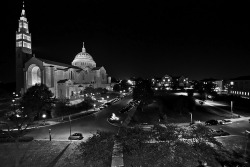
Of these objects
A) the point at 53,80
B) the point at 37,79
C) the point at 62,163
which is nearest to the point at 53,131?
the point at 62,163

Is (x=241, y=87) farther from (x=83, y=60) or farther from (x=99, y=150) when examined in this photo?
(x=99, y=150)

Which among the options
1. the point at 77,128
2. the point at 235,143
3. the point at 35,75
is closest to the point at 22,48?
the point at 35,75

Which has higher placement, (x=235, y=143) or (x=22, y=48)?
(x=22, y=48)

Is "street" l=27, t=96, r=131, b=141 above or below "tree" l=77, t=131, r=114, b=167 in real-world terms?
below

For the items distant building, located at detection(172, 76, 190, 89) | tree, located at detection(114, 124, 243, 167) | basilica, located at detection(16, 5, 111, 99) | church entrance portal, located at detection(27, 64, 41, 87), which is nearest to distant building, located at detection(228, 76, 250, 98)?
distant building, located at detection(172, 76, 190, 89)

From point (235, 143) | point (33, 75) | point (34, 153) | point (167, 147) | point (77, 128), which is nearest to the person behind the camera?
point (167, 147)

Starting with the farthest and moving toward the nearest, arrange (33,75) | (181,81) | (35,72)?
(181,81) → (35,72) → (33,75)

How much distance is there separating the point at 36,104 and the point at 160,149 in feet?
95.7

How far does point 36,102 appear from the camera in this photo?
33.4m

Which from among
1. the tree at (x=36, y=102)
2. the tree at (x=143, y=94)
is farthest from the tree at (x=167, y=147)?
the tree at (x=143, y=94)

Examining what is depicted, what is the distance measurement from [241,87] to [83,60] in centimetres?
6398

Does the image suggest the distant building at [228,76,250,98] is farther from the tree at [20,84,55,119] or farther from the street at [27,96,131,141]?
the tree at [20,84,55,119]

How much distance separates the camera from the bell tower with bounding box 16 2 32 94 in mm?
51219

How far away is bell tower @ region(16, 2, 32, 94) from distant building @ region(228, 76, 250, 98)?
→ 73284mm
